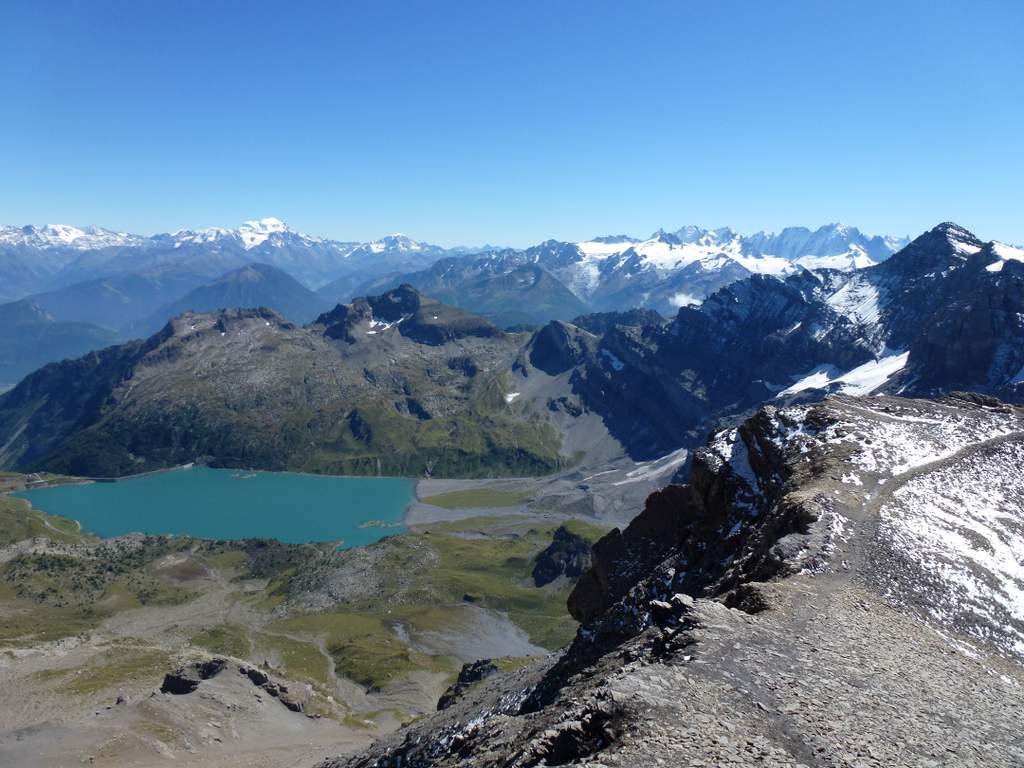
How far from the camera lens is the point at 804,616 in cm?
2695

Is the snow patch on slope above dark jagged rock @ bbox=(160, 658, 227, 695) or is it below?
above

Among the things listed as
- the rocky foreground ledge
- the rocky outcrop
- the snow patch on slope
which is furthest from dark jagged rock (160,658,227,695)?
the snow patch on slope

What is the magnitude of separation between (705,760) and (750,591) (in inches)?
466

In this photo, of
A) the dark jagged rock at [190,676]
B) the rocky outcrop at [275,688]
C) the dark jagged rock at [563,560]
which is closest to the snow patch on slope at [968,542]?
the rocky outcrop at [275,688]

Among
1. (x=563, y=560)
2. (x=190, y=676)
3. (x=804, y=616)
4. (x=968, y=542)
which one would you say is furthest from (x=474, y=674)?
(x=563, y=560)

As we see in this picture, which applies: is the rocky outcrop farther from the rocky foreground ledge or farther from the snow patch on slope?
the snow patch on slope

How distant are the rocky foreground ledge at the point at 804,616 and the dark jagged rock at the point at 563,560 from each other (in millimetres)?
131251

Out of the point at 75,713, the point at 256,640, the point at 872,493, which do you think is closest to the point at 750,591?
the point at 872,493

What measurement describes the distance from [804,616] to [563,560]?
164 metres

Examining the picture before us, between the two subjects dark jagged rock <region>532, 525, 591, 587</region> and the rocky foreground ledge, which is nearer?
the rocky foreground ledge

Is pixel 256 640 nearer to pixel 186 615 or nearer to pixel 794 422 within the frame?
pixel 186 615

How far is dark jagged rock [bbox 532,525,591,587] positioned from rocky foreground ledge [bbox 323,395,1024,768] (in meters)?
131

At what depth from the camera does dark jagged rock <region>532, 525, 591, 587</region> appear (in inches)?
7200

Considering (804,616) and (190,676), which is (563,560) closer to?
(190,676)
